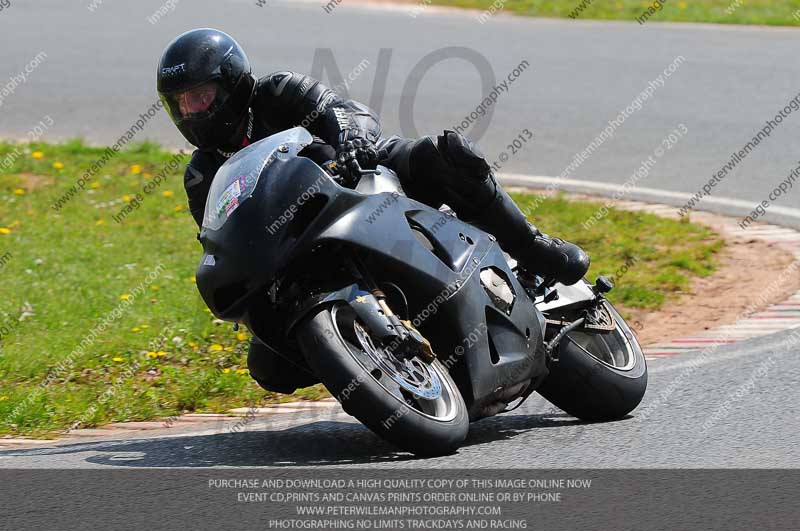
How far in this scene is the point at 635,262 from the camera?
8109 mm

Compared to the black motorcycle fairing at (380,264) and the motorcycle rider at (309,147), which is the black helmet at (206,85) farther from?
the black motorcycle fairing at (380,264)

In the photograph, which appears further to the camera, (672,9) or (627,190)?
(672,9)

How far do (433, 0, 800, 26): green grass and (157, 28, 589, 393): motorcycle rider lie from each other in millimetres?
10824

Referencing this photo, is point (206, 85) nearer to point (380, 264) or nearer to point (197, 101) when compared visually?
point (197, 101)

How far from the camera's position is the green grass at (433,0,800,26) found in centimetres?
1571

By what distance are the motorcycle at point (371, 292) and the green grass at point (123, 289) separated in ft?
5.07

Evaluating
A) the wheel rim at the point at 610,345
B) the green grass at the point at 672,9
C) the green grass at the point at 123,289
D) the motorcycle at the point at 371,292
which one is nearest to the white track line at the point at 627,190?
the green grass at the point at 123,289

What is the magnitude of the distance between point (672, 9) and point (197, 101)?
41.0 ft

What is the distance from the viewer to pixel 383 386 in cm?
442

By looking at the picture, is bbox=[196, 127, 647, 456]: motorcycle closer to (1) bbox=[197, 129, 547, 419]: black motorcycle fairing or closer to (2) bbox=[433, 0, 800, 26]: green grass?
(1) bbox=[197, 129, 547, 419]: black motorcycle fairing

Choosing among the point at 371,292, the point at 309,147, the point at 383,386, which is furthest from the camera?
the point at 309,147

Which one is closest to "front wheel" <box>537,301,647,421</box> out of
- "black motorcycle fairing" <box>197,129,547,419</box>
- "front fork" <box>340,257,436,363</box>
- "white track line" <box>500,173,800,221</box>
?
"black motorcycle fairing" <box>197,129,547,419</box>

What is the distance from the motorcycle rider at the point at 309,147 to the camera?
5117 mm

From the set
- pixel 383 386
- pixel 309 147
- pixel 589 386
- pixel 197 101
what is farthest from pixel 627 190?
pixel 383 386
